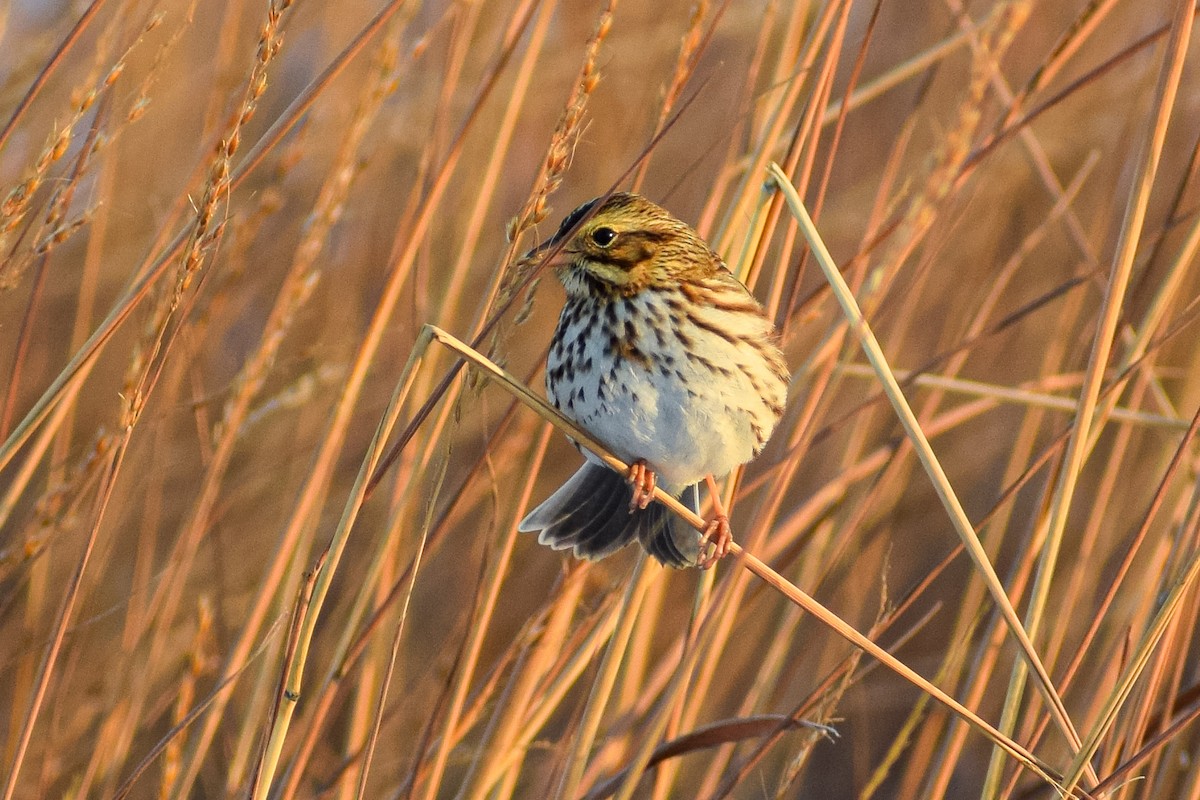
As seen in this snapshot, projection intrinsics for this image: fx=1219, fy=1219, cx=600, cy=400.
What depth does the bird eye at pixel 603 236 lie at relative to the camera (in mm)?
1913

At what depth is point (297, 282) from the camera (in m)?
1.66

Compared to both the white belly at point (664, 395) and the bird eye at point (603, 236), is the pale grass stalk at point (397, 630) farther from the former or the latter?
the bird eye at point (603, 236)

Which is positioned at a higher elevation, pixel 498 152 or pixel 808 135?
pixel 498 152

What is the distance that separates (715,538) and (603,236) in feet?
1.78

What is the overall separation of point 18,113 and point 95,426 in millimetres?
1986

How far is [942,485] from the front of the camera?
54.2 inches

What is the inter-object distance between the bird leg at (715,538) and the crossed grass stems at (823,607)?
273 millimetres

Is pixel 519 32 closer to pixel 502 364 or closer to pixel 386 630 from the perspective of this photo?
pixel 502 364

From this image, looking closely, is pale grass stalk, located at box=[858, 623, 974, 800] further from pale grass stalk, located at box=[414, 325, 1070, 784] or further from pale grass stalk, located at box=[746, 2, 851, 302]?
pale grass stalk, located at box=[746, 2, 851, 302]

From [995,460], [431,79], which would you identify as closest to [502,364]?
[431,79]

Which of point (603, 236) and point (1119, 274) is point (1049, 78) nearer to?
point (1119, 274)

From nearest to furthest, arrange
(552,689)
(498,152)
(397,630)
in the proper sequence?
(397,630) → (552,689) → (498,152)

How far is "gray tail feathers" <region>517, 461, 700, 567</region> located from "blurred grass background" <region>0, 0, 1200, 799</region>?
78 millimetres

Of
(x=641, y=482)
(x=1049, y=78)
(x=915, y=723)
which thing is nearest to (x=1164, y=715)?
(x=915, y=723)
